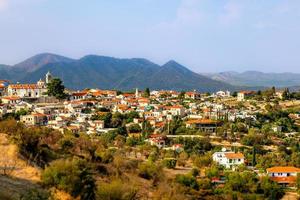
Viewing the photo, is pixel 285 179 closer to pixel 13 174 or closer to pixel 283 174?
pixel 283 174

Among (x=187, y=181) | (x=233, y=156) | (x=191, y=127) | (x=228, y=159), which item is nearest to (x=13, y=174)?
(x=187, y=181)

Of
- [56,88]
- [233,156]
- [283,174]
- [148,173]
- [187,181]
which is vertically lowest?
[283,174]

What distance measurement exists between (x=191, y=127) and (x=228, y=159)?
1174cm

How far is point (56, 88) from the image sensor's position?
2307 inches

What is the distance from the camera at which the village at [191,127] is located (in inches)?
1425

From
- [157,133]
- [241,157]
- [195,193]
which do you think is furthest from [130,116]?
[195,193]

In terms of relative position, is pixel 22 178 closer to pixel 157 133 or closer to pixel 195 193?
pixel 195 193

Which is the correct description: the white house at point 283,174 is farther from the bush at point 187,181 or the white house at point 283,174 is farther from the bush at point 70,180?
the bush at point 70,180

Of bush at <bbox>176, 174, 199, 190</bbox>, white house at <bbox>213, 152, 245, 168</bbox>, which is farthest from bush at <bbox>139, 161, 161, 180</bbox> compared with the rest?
white house at <bbox>213, 152, 245, 168</bbox>

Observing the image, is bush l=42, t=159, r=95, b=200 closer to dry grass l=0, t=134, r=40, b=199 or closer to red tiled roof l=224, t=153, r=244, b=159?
dry grass l=0, t=134, r=40, b=199

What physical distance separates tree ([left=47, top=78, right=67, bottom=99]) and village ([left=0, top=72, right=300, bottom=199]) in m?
1.08

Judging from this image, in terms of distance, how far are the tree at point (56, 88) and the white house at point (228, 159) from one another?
2547 centimetres

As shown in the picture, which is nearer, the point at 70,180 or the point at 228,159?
the point at 70,180

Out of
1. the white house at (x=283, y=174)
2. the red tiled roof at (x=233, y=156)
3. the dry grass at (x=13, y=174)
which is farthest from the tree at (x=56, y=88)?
the dry grass at (x=13, y=174)
